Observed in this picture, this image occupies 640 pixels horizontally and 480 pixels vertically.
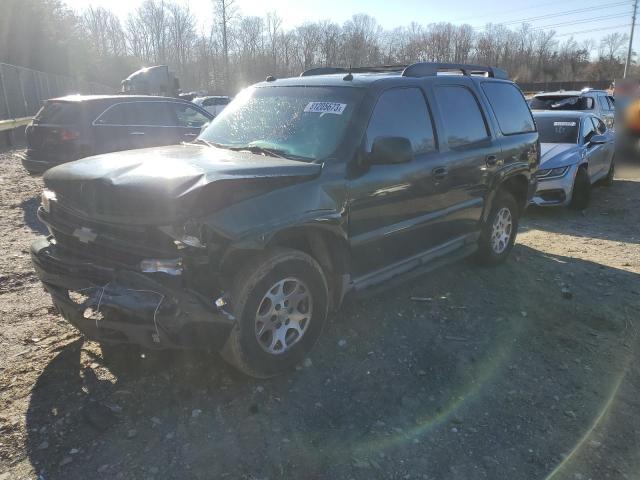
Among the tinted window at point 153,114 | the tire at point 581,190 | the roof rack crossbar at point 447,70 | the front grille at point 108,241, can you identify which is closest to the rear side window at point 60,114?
the tinted window at point 153,114

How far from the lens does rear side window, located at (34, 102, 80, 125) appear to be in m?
8.33

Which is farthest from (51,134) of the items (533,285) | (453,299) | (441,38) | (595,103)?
(441,38)

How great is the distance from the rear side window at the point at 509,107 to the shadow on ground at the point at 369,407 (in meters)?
2.18

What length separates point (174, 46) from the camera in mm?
85812

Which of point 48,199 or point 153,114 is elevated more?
point 153,114

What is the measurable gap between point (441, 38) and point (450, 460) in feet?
288

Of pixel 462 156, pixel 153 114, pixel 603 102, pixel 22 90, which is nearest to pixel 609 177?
pixel 603 102

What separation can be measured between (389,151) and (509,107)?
270cm

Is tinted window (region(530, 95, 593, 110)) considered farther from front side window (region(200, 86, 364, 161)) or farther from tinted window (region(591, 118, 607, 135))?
front side window (region(200, 86, 364, 161))

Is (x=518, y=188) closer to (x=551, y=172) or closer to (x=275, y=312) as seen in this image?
(x=551, y=172)

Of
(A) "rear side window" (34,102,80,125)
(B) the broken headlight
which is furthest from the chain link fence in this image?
(B) the broken headlight

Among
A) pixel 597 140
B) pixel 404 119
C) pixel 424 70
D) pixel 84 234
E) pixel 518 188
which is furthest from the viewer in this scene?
pixel 597 140

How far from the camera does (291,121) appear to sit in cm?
398

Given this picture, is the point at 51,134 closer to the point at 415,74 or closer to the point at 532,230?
the point at 415,74
